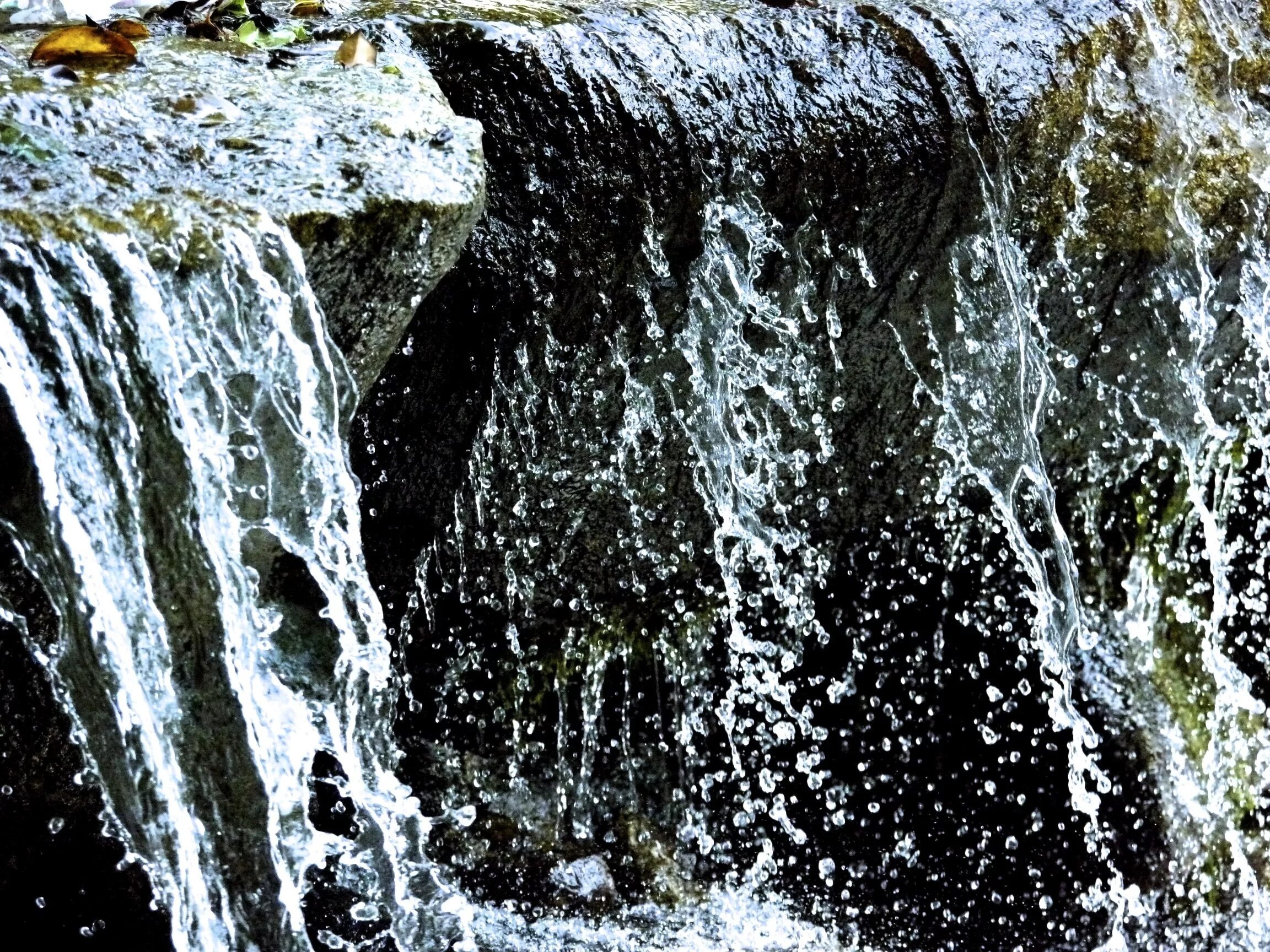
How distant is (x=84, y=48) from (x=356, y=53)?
1.66ft

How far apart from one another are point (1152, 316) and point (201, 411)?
2623 millimetres

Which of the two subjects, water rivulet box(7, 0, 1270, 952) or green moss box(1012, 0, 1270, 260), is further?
green moss box(1012, 0, 1270, 260)

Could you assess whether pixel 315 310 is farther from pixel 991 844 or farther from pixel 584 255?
pixel 991 844

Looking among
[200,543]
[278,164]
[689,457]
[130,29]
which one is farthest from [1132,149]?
[200,543]

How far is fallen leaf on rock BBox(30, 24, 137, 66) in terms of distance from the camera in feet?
7.86

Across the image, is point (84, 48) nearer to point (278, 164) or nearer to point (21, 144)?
point (21, 144)

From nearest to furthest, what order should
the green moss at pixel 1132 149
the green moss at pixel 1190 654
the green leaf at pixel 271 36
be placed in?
the green leaf at pixel 271 36 → the green moss at pixel 1132 149 → the green moss at pixel 1190 654

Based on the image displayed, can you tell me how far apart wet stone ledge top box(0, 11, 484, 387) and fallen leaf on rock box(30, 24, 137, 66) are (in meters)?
0.03

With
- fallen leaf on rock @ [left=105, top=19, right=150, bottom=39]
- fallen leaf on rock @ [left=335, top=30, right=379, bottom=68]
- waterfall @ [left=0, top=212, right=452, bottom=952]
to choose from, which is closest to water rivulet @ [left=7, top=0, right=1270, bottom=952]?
waterfall @ [left=0, top=212, right=452, bottom=952]

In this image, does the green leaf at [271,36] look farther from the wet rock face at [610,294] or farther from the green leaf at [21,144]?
the green leaf at [21,144]

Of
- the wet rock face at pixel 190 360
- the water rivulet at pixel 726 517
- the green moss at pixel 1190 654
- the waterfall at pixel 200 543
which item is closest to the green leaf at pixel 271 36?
the wet rock face at pixel 190 360

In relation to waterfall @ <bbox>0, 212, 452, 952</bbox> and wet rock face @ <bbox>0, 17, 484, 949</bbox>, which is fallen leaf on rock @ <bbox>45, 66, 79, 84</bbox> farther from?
waterfall @ <bbox>0, 212, 452, 952</bbox>

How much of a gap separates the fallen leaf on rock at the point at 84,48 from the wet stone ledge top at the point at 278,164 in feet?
0.09

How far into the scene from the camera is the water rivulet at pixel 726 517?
2312 mm
